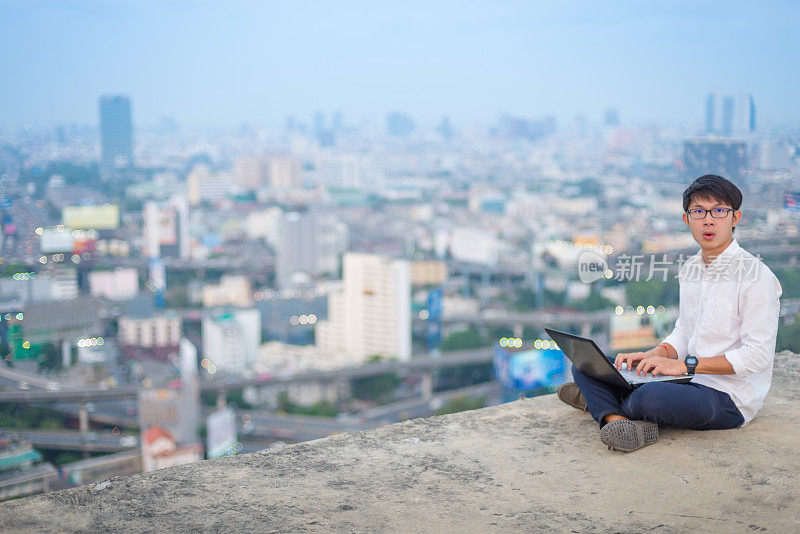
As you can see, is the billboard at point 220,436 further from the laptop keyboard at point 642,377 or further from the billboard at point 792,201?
the laptop keyboard at point 642,377

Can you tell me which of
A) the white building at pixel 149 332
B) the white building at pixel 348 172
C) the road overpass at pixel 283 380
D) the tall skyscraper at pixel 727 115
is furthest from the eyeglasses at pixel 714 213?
the white building at pixel 348 172

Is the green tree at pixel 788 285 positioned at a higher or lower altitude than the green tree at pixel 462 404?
higher

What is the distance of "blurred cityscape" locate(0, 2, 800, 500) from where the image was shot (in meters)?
8.27

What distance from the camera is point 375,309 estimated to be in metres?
12.4

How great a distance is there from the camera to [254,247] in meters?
19.3

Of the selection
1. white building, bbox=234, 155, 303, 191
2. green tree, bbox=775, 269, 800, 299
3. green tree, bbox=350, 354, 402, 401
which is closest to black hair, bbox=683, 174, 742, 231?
green tree, bbox=775, 269, 800, 299

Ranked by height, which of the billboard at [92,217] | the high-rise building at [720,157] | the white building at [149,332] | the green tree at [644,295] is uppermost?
the high-rise building at [720,157]

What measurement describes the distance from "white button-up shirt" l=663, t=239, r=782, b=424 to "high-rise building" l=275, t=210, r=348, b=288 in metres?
15.9

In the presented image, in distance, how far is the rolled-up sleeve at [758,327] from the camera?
0.90m

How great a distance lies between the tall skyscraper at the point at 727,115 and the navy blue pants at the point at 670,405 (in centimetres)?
483

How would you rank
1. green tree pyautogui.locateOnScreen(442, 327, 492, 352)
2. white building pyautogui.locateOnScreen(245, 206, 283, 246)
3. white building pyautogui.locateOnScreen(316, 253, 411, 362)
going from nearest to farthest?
white building pyautogui.locateOnScreen(316, 253, 411, 362)
green tree pyautogui.locateOnScreen(442, 327, 492, 352)
white building pyautogui.locateOnScreen(245, 206, 283, 246)

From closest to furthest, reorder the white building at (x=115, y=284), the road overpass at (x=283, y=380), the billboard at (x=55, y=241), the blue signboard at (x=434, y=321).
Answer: the road overpass at (x=283, y=380) < the blue signboard at (x=434, y=321) < the white building at (x=115, y=284) < the billboard at (x=55, y=241)

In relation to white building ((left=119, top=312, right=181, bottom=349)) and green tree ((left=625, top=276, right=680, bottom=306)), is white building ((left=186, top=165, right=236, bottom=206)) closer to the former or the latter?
white building ((left=119, top=312, right=181, bottom=349))

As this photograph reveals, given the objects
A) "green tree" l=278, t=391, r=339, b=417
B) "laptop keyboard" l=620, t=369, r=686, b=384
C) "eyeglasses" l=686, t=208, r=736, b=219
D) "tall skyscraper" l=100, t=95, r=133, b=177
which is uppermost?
"tall skyscraper" l=100, t=95, r=133, b=177
